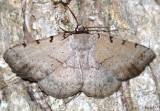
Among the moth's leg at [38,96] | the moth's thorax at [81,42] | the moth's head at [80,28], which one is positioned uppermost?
the moth's head at [80,28]

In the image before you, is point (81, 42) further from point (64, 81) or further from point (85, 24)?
point (64, 81)

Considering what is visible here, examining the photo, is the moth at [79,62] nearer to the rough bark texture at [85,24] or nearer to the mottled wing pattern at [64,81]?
the mottled wing pattern at [64,81]

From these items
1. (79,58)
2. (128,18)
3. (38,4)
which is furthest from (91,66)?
(38,4)

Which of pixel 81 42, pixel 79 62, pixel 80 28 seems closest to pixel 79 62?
pixel 79 62

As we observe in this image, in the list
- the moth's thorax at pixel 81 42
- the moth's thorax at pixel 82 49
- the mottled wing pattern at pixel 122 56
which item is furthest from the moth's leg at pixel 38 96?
the mottled wing pattern at pixel 122 56

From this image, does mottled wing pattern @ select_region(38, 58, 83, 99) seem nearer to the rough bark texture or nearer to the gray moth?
the gray moth

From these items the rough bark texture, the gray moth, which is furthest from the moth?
the rough bark texture
